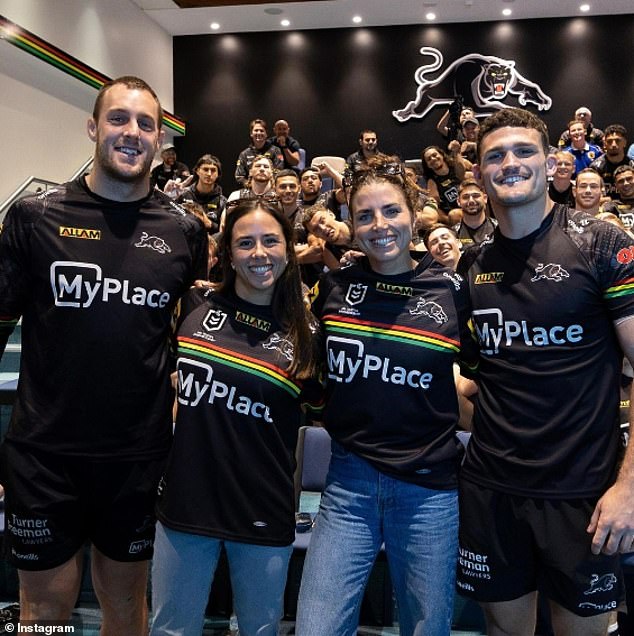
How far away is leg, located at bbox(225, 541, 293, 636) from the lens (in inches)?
72.9

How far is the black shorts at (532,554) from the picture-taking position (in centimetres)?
178

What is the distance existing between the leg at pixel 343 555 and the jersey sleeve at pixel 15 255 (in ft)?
3.53

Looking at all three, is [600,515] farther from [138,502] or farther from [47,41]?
[47,41]

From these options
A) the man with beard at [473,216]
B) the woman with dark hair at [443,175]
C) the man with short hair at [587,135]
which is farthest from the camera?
the man with short hair at [587,135]

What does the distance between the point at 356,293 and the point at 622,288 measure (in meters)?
0.72

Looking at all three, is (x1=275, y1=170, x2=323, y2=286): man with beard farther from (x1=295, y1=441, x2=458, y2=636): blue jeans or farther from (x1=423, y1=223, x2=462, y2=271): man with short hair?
(x1=295, y1=441, x2=458, y2=636): blue jeans

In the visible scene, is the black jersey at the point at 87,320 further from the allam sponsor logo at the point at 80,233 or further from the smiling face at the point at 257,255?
the smiling face at the point at 257,255

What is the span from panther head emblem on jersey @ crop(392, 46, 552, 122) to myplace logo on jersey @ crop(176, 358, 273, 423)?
36.2 feet

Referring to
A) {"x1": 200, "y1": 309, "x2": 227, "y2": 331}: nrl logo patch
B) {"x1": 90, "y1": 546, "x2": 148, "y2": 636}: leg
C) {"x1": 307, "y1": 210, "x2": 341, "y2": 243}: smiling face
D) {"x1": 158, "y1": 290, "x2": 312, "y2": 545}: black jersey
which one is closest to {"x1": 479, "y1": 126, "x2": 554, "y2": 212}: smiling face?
{"x1": 158, "y1": 290, "x2": 312, "y2": 545}: black jersey

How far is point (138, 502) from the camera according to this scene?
2000 millimetres

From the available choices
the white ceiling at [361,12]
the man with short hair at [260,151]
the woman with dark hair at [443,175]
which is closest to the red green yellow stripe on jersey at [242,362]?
the woman with dark hair at [443,175]

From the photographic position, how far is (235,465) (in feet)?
6.13

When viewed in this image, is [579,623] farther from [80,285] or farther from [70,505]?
[80,285]

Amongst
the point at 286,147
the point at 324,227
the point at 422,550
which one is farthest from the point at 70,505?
the point at 286,147
